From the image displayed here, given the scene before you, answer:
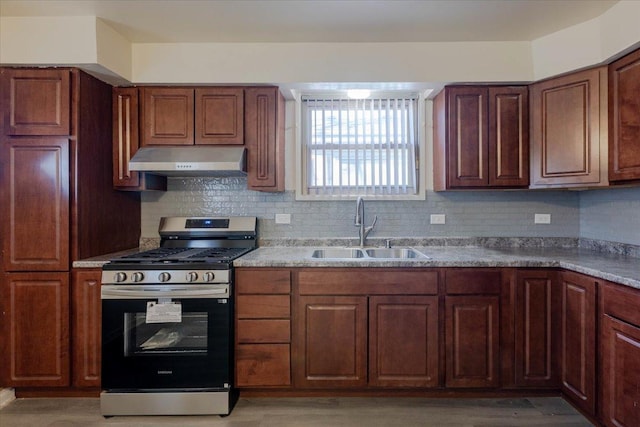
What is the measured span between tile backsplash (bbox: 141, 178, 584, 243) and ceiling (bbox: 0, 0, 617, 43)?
1.16 m

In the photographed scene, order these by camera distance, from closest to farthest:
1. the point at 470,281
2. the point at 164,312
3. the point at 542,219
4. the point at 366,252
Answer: the point at 164,312
the point at 470,281
the point at 366,252
the point at 542,219

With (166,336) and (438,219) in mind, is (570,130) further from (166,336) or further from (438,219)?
(166,336)

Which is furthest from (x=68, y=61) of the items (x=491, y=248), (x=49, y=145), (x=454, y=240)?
(x=491, y=248)

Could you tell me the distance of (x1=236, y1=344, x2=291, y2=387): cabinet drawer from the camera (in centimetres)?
238

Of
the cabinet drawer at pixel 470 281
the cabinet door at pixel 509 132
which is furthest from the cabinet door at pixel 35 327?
the cabinet door at pixel 509 132

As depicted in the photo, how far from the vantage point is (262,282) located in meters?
2.39

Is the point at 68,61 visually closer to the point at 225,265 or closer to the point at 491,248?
the point at 225,265

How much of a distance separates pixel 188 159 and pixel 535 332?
260cm

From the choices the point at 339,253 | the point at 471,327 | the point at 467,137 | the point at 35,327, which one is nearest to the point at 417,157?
the point at 467,137

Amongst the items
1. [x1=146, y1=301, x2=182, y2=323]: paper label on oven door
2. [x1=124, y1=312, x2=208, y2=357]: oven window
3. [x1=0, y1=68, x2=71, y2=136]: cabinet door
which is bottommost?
[x1=124, y1=312, x2=208, y2=357]: oven window

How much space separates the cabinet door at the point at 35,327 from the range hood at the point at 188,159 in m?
0.89

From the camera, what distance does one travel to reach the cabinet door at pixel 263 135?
2760 mm

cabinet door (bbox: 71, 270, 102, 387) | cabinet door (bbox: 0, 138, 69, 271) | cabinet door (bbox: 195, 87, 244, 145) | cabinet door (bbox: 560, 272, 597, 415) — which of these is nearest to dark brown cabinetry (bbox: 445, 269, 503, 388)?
cabinet door (bbox: 560, 272, 597, 415)

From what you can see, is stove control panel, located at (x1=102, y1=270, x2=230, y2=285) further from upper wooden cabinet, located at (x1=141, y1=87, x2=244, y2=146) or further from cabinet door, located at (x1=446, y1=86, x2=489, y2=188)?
cabinet door, located at (x1=446, y1=86, x2=489, y2=188)
